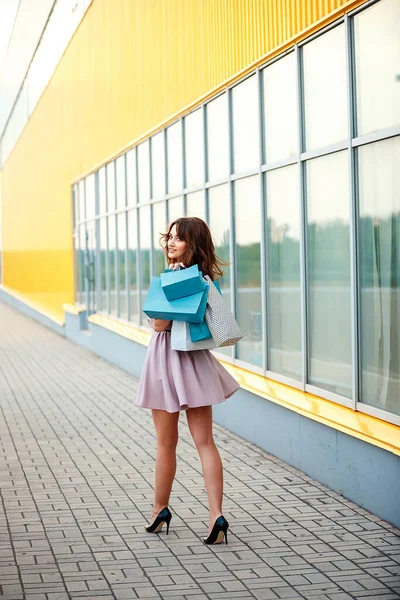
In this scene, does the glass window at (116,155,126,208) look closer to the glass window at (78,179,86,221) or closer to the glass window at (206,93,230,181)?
the glass window at (78,179,86,221)

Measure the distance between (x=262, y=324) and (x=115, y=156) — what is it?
27.3ft

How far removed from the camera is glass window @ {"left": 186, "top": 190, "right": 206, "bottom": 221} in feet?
36.6

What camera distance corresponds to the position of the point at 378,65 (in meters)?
6.38

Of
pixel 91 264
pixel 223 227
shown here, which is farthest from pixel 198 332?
pixel 91 264

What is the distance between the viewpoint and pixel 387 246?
20.6 ft

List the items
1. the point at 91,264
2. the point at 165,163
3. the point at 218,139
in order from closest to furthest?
the point at 218,139, the point at 165,163, the point at 91,264

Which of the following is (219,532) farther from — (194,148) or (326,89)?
(194,148)

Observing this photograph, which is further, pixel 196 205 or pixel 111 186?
pixel 111 186

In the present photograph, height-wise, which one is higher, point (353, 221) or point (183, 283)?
point (353, 221)

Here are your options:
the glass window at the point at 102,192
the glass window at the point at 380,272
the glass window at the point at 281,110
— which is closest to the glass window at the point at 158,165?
the glass window at the point at 102,192

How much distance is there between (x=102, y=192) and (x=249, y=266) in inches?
374

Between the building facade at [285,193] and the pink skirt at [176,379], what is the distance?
1.23m

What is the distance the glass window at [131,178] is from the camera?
603 inches

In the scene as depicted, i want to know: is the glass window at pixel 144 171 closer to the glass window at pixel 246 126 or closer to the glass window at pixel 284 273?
the glass window at pixel 246 126
